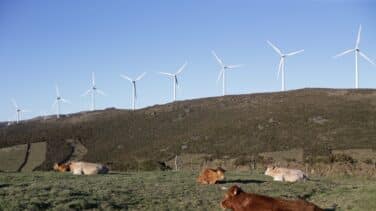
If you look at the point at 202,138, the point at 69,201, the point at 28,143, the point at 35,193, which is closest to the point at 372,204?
the point at 69,201

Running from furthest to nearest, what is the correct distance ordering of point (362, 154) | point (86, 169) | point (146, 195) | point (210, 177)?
1. point (362, 154)
2. point (86, 169)
3. point (210, 177)
4. point (146, 195)

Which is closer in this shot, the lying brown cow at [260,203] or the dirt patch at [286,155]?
the lying brown cow at [260,203]

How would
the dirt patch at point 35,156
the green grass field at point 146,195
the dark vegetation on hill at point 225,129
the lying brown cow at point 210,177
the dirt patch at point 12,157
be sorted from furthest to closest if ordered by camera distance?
the dirt patch at point 12,157
the dark vegetation on hill at point 225,129
the dirt patch at point 35,156
the lying brown cow at point 210,177
the green grass field at point 146,195

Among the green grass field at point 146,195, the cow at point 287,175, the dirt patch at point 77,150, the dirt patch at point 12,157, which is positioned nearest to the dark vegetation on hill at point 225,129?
the dirt patch at point 77,150

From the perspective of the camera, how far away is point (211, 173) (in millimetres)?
24984

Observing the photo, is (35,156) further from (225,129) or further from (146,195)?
(146,195)

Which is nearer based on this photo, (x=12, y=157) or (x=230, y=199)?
A: (x=230, y=199)

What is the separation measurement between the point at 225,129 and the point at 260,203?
73.9 metres

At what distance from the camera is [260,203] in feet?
30.8

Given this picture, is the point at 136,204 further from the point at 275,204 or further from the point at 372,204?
the point at 275,204

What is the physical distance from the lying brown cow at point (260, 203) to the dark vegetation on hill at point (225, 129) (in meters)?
51.2

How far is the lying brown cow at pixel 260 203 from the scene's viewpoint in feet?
29.7

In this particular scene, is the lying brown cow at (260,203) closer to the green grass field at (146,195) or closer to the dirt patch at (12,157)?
the green grass field at (146,195)

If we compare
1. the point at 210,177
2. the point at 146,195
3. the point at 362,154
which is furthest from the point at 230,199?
the point at 362,154
